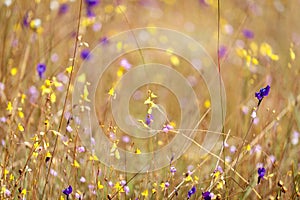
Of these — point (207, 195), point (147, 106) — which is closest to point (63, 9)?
point (147, 106)

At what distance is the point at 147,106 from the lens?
1.94m

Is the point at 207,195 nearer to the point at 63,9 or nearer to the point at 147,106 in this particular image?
the point at 147,106

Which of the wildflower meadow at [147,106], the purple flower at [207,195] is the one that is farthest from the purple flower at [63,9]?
the purple flower at [207,195]

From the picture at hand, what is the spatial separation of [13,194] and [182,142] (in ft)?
2.15

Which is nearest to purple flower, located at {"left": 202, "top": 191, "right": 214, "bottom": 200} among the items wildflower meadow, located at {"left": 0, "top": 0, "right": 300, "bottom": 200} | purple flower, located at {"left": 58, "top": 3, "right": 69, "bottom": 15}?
wildflower meadow, located at {"left": 0, "top": 0, "right": 300, "bottom": 200}

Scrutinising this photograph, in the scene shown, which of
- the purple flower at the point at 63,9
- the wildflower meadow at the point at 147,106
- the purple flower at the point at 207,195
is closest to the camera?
the purple flower at the point at 207,195

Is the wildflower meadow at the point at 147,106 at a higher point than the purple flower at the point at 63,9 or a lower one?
lower

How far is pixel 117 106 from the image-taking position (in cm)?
232

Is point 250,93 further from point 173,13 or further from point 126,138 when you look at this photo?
point 173,13

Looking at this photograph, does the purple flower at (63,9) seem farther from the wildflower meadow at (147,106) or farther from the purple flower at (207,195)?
the purple flower at (207,195)

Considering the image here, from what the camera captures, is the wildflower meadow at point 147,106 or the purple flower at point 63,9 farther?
the purple flower at point 63,9

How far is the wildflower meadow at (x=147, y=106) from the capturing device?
163 centimetres

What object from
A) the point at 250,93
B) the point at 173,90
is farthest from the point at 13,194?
the point at 173,90

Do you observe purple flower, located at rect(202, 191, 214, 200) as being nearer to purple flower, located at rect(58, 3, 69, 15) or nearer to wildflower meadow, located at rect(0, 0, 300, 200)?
wildflower meadow, located at rect(0, 0, 300, 200)
